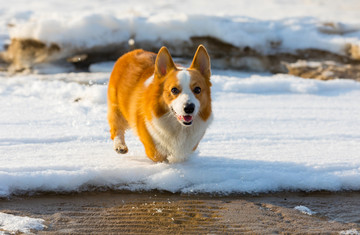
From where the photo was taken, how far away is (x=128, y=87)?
4.20 meters

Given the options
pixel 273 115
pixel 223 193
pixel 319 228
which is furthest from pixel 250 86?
pixel 319 228

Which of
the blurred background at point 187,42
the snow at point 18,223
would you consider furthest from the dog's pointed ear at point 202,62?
the blurred background at point 187,42

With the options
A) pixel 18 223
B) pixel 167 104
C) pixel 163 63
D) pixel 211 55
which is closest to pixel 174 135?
pixel 167 104

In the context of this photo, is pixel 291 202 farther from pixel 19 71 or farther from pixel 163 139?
pixel 19 71

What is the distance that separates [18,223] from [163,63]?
162 centimetres

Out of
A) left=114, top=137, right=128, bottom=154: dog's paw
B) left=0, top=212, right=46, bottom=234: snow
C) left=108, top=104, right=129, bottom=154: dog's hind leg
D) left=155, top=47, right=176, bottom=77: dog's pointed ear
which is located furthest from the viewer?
left=108, top=104, right=129, bottom=154: dog's hind leg

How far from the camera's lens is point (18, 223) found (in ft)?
9.80

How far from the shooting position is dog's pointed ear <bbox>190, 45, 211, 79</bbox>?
3812 mm

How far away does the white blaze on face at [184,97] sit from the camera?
3.46m

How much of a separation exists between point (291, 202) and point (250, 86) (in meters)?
3.19

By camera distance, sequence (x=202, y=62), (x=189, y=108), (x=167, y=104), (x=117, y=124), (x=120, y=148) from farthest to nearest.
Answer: (x=117, y=124), (x=120, y=148), (x=202, y=62), (x=167, y=104), (x=189, y=108)

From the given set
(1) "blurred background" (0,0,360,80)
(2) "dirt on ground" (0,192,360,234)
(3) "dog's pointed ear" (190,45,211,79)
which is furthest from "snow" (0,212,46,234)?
(1) "blurred background" (0,0,360,80)

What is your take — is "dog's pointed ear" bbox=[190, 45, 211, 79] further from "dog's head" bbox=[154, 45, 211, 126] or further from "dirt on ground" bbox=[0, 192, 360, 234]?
"dirt on ground" bbox=[0, 192, 360, 234]

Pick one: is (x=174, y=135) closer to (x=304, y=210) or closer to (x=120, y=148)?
(x=120, y=148)
